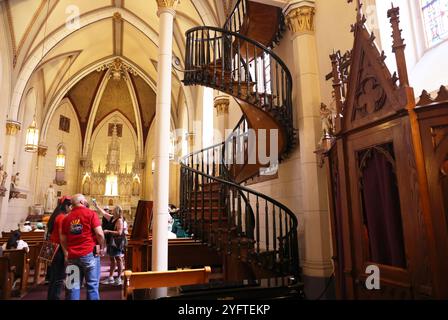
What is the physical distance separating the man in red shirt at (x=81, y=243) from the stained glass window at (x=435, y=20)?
4307 millimetres

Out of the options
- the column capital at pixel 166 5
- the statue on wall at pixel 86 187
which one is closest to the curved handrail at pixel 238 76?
the column capital at pixel 166 5

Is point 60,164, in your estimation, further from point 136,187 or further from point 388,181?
point 388,181

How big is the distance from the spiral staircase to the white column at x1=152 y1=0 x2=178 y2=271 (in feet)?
1.80

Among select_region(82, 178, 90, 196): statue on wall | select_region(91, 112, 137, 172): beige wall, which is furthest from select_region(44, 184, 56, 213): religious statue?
select_region(91, 112, 137, 172): beige wall

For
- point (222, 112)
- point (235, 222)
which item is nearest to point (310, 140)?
point (235, 222)

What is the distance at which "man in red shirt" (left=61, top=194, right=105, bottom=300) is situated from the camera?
3.19m

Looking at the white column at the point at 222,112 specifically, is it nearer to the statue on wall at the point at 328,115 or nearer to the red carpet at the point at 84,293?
the statue on wall at the point at 328,115

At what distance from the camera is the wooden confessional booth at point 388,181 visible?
207 centimetres

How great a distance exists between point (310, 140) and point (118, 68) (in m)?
13.9

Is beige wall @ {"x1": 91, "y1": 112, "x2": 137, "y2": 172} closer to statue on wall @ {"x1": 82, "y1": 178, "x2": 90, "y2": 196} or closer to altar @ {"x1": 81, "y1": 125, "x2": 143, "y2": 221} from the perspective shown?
altar @ {"x1": 81, "y1": 125, "x2": 143, "y2": 221}

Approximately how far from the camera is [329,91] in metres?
4.48
